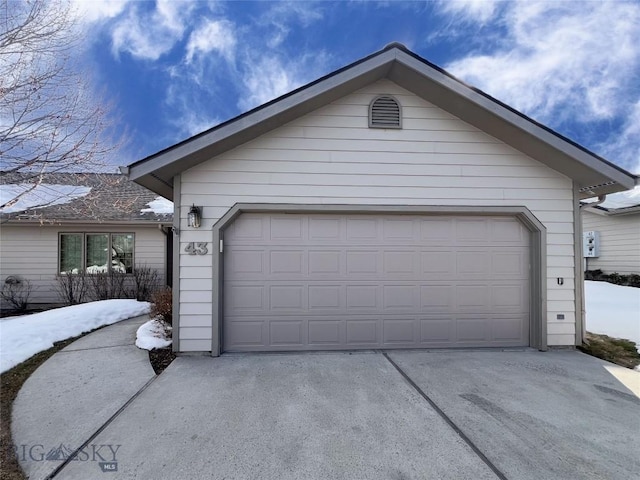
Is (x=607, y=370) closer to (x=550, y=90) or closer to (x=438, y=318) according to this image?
(x=438, y=318)

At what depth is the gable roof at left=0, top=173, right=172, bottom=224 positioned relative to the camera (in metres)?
7.55

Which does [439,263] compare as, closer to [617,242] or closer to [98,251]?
[98,251]

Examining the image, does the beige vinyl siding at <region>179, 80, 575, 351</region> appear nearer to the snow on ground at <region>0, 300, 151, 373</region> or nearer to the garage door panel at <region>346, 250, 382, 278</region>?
the garage door panel at <region>346, 250, 382, 278</region>

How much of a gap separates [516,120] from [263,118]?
150 inches

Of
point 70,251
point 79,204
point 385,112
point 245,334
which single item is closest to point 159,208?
point 79,204

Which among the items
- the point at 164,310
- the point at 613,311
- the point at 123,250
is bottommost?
the point at 613,311

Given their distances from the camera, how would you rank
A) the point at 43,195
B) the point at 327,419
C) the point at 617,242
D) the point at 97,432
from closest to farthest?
the point at 97,432
the point at 327,419
the point at 43,195
the point at 617,242

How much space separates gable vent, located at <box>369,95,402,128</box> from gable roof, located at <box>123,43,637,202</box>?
32cm

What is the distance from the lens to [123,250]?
9.46m

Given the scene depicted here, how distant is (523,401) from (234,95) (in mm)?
19262

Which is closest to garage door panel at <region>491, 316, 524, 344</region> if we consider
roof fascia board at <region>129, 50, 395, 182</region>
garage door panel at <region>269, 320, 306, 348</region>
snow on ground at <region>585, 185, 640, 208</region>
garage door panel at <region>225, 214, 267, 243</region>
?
garage door panel at <region>269, 320, 306, 348</region>

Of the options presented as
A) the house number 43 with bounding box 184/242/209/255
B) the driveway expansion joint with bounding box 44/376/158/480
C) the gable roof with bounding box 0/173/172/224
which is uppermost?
the gable roof with bounding box 0/173/172/224

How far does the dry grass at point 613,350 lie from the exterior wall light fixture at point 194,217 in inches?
263

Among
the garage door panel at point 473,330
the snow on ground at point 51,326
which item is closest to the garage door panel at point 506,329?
the garage door panel at point 473,330
